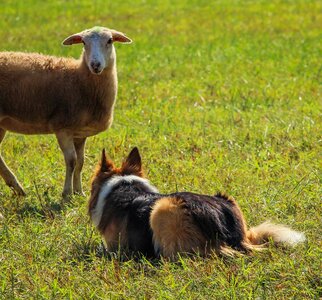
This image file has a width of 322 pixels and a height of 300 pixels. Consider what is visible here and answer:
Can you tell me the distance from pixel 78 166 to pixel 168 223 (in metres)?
2.96

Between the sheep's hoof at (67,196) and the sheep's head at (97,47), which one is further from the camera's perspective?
the sheep's head at (97,47)

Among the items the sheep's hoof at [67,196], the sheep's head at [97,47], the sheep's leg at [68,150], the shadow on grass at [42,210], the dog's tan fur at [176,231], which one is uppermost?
the sheep's head at [97,47]

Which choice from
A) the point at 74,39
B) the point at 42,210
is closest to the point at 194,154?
the point at 74,39

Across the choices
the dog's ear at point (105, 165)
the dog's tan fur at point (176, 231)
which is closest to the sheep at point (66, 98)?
the dog's ear at point (105, 165)

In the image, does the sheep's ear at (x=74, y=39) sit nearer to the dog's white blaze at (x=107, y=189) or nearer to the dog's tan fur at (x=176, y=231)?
the dog's white blaze at (x=107, y=189)

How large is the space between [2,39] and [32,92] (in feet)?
31.9

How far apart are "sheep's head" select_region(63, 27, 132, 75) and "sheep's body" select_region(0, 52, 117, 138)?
198 millimetres

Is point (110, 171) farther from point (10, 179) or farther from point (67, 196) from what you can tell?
point (10, 179)

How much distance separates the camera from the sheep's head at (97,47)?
894cm

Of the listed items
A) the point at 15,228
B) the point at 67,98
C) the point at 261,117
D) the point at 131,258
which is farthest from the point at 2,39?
the point at 131,258

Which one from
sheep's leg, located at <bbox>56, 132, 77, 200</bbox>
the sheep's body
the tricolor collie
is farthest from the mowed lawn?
the sheep's body

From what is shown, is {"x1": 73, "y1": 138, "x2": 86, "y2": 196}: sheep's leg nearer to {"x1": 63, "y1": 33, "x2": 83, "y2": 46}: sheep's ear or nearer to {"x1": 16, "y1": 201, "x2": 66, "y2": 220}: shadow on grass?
{"x1": 16, "y1": 201, "x2": 66, "y2": 220}: shadow on grass

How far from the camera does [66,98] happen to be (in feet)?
29.7

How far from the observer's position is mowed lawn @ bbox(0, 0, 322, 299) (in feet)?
19.8
